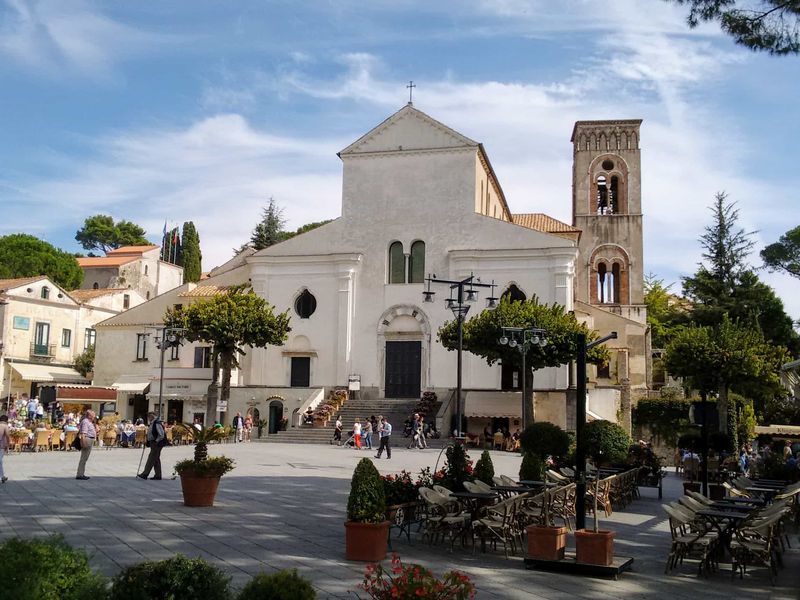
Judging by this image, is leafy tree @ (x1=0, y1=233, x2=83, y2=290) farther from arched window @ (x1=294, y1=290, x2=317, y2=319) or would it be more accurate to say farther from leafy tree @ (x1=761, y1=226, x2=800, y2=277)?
leafy tree @ (x1=761, y1=226, x2=800, y2=277)

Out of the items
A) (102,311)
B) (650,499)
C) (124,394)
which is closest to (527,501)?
(650,499)

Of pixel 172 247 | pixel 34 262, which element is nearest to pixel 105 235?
pixel 172 247

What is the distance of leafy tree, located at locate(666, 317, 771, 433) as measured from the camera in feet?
106

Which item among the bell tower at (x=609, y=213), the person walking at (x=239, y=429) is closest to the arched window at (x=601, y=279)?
the bell tower at (x=609, y=213)

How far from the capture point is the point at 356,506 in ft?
32.9

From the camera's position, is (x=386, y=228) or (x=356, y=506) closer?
(x=356, y=506)

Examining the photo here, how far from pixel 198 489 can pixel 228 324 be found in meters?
22.7

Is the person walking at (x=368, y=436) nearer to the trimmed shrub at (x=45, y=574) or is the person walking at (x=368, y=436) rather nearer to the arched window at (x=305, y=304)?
the arched window at (x=305, y=304)

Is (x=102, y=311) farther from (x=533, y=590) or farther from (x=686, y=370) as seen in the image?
(x=533, y=590)

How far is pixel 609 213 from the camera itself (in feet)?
185

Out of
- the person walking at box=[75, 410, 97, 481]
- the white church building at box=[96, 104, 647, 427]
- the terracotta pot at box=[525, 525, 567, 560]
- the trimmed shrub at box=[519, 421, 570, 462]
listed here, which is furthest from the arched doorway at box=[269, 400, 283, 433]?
the terracotta pot at box=[525, 525, 567, 560]

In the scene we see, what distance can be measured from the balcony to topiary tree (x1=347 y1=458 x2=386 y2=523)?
45.1m

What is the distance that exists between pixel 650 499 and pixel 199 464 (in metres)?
11.1

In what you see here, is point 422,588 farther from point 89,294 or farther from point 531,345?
point 89,294
